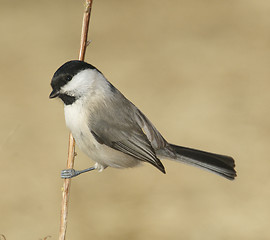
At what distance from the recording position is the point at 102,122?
2.73m

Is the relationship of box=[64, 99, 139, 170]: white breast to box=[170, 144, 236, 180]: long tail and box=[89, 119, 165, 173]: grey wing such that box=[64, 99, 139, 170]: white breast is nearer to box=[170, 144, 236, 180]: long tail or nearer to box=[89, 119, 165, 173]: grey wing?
box=[89, 119, 165, 173]: grey wing

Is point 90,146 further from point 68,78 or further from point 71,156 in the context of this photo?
point 68,78

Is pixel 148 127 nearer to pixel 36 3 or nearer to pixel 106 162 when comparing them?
pixel 106 162

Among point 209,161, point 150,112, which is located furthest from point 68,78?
point 150,112

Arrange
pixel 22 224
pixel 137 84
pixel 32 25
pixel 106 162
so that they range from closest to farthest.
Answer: pixel 106 162
pixel 22 224
pixel 137 84
pixel 32 25

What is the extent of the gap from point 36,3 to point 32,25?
52 centimetres

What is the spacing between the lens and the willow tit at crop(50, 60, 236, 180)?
252 centimetres

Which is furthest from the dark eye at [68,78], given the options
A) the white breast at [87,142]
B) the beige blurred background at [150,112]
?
the beige blurred background at [150,112]

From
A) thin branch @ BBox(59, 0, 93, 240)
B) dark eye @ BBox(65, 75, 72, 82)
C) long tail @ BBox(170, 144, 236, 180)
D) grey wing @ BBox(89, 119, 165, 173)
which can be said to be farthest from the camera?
long tail @ BBox(170, 144, 236, 180)

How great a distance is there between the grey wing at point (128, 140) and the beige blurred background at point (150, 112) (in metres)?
0.52

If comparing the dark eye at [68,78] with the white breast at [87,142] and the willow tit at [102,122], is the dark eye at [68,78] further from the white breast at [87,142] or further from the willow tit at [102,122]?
the white breast at [87,142]

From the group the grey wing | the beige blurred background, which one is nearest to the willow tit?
the grey wing

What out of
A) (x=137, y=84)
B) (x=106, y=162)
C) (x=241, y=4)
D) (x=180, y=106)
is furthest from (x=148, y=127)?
(x=241, y=4)

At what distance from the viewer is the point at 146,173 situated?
16.6 feet
